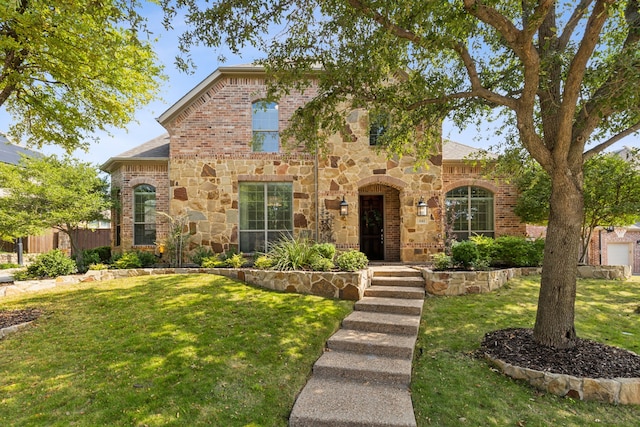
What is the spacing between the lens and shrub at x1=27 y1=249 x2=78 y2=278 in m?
8.64

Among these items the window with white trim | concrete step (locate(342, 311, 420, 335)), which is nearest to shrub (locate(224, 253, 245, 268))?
the window with white trim

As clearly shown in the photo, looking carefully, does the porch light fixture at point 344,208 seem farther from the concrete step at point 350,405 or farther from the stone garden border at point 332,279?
the concrete step at point 350,405

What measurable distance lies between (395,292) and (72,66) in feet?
24.3

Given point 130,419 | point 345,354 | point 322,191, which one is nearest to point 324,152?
point 322,191

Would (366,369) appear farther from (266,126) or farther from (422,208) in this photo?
(266,126)

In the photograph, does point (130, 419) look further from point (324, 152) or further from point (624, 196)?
point (624, 196)

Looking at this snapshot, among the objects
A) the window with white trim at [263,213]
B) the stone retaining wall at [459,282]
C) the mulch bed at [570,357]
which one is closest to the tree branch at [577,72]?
the mulch bed at [570,357]

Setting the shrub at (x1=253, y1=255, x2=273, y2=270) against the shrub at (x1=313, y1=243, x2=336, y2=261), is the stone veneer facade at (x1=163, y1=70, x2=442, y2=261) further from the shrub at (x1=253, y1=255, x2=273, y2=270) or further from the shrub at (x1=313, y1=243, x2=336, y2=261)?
the shrub at (x1=253, y1=255, x2=273, y2=270)

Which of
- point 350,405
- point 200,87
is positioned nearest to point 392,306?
point 350,405

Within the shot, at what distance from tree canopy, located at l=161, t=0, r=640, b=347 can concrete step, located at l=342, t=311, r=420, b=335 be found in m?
1.78

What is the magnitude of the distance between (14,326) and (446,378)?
6451mm

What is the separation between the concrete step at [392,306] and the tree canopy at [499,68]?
1987mm

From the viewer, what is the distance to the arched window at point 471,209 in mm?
11266

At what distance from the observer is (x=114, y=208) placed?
36.5ft
